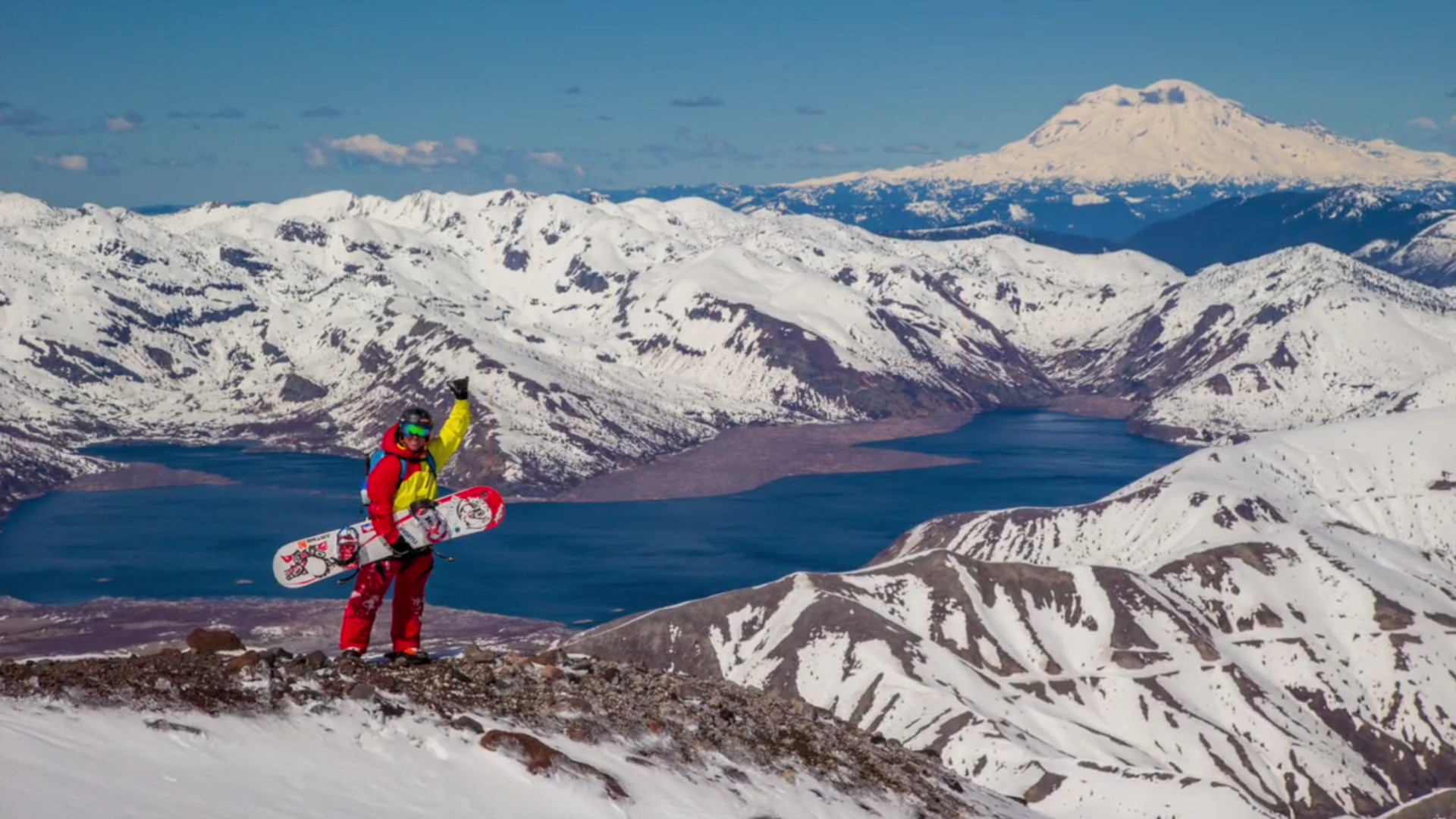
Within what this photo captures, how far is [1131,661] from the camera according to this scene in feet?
511

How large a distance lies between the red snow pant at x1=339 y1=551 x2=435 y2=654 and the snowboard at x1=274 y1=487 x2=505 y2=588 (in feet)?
Answer: 1.21

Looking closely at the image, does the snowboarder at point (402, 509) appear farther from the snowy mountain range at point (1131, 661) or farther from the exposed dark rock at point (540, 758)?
the snowy mountain range at point (1131, 661)

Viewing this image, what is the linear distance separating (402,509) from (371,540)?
1.12 metres

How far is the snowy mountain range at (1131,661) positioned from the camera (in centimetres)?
13700

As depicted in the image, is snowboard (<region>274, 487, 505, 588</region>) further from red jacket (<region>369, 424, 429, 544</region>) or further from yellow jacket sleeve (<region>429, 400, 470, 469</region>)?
yellow jacket sleeve (<region>429, 400, 470, 469</region>)

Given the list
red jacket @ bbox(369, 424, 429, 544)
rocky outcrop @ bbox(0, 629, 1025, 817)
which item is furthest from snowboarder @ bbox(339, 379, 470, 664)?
rocky outcrop @ bbox(0, 629, 1025, 817)

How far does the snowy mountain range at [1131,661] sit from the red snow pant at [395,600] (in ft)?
311

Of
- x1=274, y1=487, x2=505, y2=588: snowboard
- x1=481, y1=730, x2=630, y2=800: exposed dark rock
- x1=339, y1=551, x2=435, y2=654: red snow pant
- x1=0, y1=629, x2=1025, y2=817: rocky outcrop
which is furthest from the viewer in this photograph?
x1=339, y1=551, x2=435, y2=654: red snow pant

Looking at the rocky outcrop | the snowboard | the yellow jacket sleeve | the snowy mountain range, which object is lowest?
the snowy mountain range

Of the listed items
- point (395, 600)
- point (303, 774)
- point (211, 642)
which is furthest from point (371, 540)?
point (303, 774)

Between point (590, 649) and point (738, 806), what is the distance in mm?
140617

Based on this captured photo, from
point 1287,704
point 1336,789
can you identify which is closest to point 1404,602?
point 1287,704

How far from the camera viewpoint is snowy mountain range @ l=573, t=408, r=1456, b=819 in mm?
137000

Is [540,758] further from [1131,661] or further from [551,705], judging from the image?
[1131,661]
